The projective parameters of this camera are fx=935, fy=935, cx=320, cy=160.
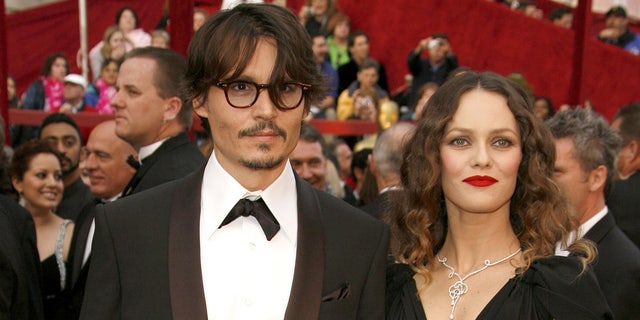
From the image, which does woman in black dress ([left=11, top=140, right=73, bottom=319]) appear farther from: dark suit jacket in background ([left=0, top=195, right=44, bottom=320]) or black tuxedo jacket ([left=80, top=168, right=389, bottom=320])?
black tuxedo jacket ([left=80, top=168, right=389, bottom=320])

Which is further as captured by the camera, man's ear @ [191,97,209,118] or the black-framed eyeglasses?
man's ear @ [191,97,209,118]

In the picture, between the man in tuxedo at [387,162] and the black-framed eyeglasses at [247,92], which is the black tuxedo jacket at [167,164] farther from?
the black-framed eyeglasses at [247,92]

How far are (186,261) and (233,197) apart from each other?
22cm

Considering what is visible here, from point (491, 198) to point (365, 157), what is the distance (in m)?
4.31

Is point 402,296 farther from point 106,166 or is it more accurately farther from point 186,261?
point 106,166

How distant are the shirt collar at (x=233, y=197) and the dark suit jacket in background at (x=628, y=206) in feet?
9.29

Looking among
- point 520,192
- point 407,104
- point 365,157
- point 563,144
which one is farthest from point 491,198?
point 407,104

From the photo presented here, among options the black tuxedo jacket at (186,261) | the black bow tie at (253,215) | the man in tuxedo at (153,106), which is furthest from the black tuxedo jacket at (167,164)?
the black bow tie at (253,215)

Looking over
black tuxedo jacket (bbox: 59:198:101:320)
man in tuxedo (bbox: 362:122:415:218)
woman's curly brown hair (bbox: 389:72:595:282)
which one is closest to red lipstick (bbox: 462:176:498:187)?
Result: woman's curly brown hair (bbox: 389:72:595:282)

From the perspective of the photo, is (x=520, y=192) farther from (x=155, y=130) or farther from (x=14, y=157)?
(x=14, y=157)

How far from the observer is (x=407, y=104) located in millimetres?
10156

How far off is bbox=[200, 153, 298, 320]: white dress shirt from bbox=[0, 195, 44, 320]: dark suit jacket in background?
140 cm

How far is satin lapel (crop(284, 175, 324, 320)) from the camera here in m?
2.56

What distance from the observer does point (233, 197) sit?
8.57 feet
